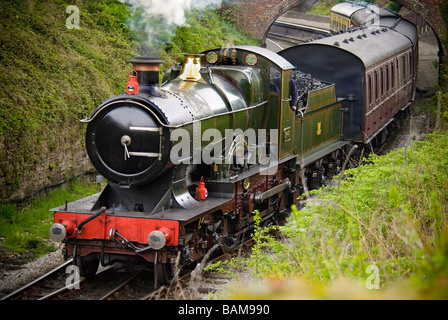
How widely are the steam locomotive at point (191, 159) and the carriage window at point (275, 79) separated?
19mm

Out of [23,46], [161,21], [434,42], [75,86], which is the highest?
[161,21]

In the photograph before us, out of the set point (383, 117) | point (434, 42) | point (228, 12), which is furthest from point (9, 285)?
point (434, 42)

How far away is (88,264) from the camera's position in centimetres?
855

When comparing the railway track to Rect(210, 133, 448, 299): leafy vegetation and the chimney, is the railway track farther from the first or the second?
the chimney

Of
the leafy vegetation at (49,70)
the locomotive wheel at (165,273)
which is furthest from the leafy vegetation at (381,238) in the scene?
the leafy vegetation at (49,70)

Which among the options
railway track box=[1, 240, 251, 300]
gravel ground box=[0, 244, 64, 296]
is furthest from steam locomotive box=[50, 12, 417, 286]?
gravel ground box=[0, 244, 64, 296]

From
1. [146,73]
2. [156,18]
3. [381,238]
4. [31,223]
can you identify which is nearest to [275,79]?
[156,18]

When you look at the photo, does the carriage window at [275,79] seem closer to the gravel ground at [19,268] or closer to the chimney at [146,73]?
the chimney at [146,73]

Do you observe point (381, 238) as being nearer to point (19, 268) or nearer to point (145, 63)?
point (145, 63)

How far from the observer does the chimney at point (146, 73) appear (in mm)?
8367

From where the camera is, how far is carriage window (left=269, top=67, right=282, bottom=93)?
1080cm

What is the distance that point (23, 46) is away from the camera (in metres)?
13.7

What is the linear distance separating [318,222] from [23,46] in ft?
29.5
